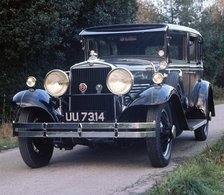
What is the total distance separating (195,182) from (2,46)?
9.51m

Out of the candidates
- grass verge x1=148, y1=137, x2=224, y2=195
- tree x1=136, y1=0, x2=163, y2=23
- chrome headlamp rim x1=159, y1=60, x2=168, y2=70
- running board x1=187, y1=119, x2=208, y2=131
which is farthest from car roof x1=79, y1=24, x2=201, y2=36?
tree x1=136, y1=0, x2=163, y2=23

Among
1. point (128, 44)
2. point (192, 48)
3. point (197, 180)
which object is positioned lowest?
point (197, 180)

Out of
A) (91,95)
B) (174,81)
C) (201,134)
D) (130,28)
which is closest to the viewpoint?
(91,95)

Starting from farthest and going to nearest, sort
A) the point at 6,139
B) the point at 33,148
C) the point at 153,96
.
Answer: the point at 6,139
the point at 33,148
the point at 153,96

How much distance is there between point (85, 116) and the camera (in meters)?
7.27

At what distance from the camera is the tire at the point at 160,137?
682cm

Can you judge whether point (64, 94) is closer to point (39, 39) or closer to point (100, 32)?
point (100, 32)

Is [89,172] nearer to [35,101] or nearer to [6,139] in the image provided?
[35,101]

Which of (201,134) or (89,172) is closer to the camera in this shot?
(89,172)

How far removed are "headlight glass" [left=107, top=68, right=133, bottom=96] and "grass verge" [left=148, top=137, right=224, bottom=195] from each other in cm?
142

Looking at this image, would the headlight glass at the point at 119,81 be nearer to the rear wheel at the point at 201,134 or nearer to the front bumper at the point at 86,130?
the front bumper at the point at 86,130

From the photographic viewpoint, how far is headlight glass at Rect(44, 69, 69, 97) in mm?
7332

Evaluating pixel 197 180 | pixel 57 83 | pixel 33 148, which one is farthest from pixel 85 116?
pixel 197 180

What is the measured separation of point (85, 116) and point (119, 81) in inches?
31.4
